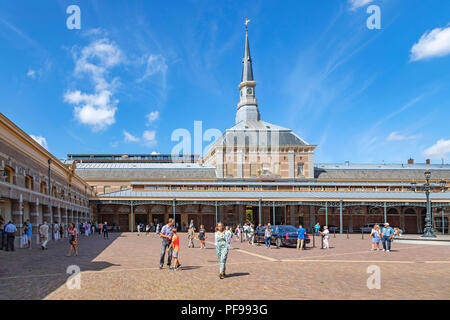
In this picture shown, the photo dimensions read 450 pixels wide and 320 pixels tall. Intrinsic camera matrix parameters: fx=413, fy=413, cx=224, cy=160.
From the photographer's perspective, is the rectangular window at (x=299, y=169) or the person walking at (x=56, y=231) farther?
the rectangular window at (x=299, y=169)

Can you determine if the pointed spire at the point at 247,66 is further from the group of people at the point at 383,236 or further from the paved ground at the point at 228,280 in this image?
the paved ground at the point at 228,280

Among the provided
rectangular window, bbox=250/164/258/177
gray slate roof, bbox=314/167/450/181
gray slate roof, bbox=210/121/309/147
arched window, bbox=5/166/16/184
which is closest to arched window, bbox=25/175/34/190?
arched window, bbox=5/166/16/184

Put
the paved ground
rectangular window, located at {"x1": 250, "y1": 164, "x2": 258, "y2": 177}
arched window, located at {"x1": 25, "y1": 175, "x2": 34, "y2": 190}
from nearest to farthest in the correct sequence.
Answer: the paved ground
arched window, located at {"x1": 25, "y1": 175, "x2": 34, "y2": 190}
rectangular window, located at {"x1": 250, "y1": 164, "x2": 258, "y2": 177}

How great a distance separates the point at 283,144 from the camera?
2608 inches

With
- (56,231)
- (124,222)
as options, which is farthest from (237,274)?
(124,222)

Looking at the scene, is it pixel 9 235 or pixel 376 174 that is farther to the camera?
pixel 376 174

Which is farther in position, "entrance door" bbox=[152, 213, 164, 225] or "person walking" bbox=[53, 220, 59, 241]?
"entrance door" bbox=[152, 213, 164, 225]

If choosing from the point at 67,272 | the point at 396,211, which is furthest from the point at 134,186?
the point at 67,272

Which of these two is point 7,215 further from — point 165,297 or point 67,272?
point 165,297

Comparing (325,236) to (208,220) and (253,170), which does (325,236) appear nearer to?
(208,220)

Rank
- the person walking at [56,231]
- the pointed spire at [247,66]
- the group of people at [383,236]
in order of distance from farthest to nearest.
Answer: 1. the pointed spire at [247,66]
2. the person walking at [56,231]
3. the group of people at [383,236]

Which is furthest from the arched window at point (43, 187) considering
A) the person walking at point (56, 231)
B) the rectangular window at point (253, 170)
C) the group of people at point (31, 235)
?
the rectangular window at point (253, 170)

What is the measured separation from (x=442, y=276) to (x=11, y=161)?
1952cm

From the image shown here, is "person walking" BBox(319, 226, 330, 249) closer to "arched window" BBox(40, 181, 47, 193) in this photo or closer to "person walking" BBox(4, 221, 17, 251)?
"person walking" BBox(4, 221, 17, 251)
